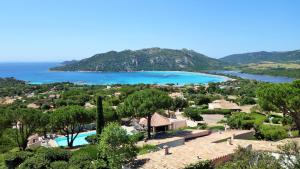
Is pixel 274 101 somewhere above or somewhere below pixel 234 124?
above

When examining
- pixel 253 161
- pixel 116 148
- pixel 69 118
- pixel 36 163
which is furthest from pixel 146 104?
pixel 253 161

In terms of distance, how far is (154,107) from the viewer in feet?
87.3

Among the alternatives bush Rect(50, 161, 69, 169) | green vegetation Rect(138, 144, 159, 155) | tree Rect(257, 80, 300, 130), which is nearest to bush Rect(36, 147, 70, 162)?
bush Rect(50, 161, 69, 169)

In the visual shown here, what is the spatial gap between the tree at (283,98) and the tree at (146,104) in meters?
8.34

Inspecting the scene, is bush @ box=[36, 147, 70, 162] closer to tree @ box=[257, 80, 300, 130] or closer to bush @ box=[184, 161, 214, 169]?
bush @ box=[184, 161, 214, 169]

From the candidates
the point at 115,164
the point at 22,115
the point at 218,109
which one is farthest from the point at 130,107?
the point at 218,109

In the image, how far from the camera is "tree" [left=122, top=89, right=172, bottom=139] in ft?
86.5

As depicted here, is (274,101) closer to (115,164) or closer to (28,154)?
(115,164)

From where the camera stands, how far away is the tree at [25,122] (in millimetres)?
24625

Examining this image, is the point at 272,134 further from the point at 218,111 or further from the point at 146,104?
the point at 218,111

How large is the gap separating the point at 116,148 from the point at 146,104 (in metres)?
10.7

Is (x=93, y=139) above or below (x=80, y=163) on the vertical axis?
below

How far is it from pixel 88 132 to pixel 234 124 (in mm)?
16139

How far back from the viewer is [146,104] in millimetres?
26297
